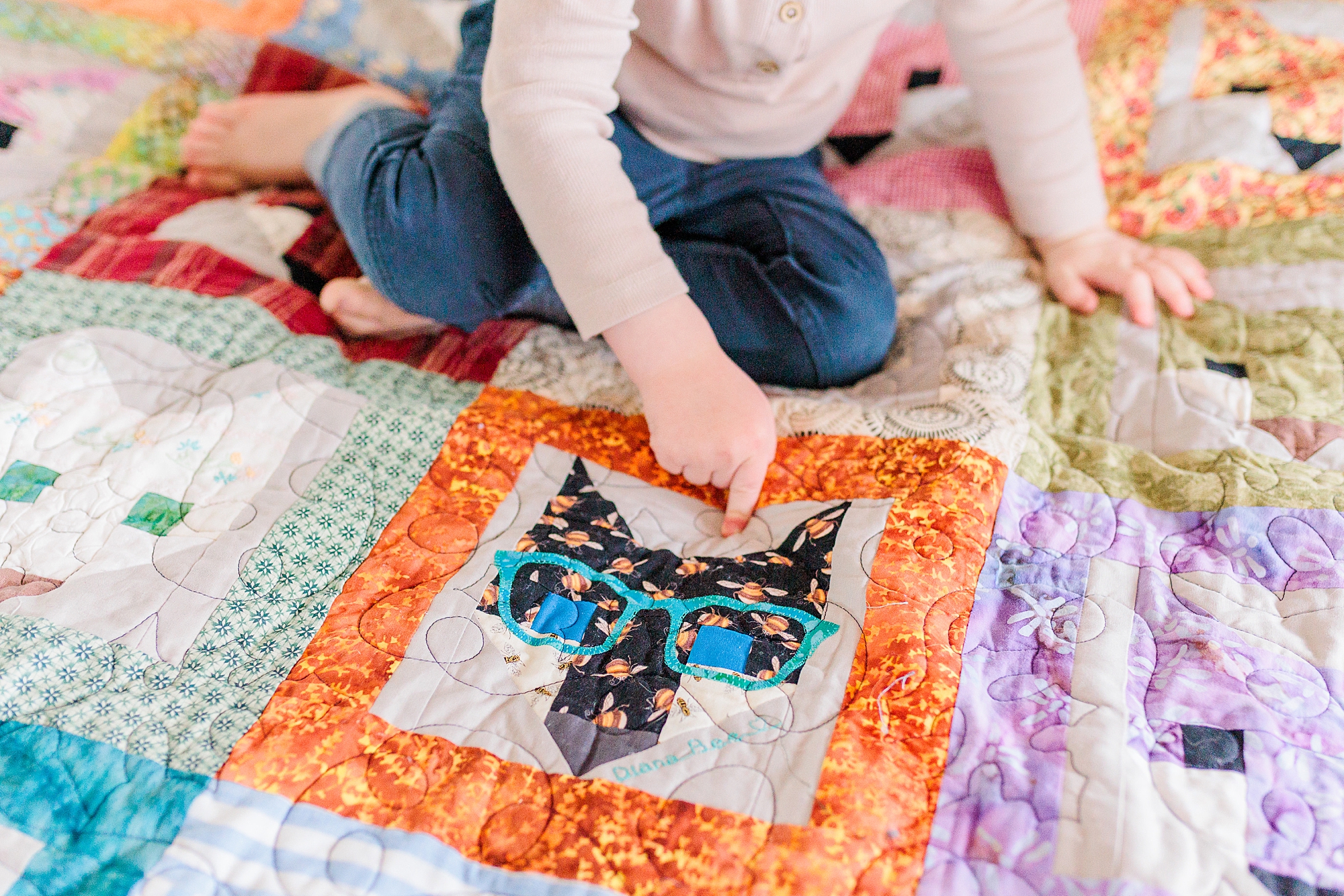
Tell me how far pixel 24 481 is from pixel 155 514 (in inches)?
4.4

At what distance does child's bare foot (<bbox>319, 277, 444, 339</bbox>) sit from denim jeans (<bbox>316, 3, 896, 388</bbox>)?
2 cm

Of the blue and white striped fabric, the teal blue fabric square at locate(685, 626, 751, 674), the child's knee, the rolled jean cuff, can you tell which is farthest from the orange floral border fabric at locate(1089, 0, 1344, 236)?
the blue and white striped fabric

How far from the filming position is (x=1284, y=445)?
73cm

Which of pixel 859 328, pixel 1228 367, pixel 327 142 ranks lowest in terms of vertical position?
pixel 1228 367

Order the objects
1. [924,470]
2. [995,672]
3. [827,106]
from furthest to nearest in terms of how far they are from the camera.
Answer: [827,106], [924,470], [995,672]

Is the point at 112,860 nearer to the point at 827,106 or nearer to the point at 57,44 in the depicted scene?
the point at 827,106

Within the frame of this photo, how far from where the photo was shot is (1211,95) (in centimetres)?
103

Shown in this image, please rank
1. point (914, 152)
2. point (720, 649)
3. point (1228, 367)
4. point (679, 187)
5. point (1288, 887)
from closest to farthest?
point (1288, 887) → point (720, 649) → point (1228, 367) → point (679, 187) → point (914, 152)

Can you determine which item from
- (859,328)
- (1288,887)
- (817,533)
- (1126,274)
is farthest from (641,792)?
(1126,274)

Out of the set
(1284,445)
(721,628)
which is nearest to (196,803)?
(721,628)

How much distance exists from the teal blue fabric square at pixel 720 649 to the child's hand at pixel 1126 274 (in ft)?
1.78

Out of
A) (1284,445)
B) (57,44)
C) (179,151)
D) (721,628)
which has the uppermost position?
(57,44)

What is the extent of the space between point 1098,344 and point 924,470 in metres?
0.29

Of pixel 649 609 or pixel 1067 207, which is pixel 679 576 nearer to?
pixel 649 609
